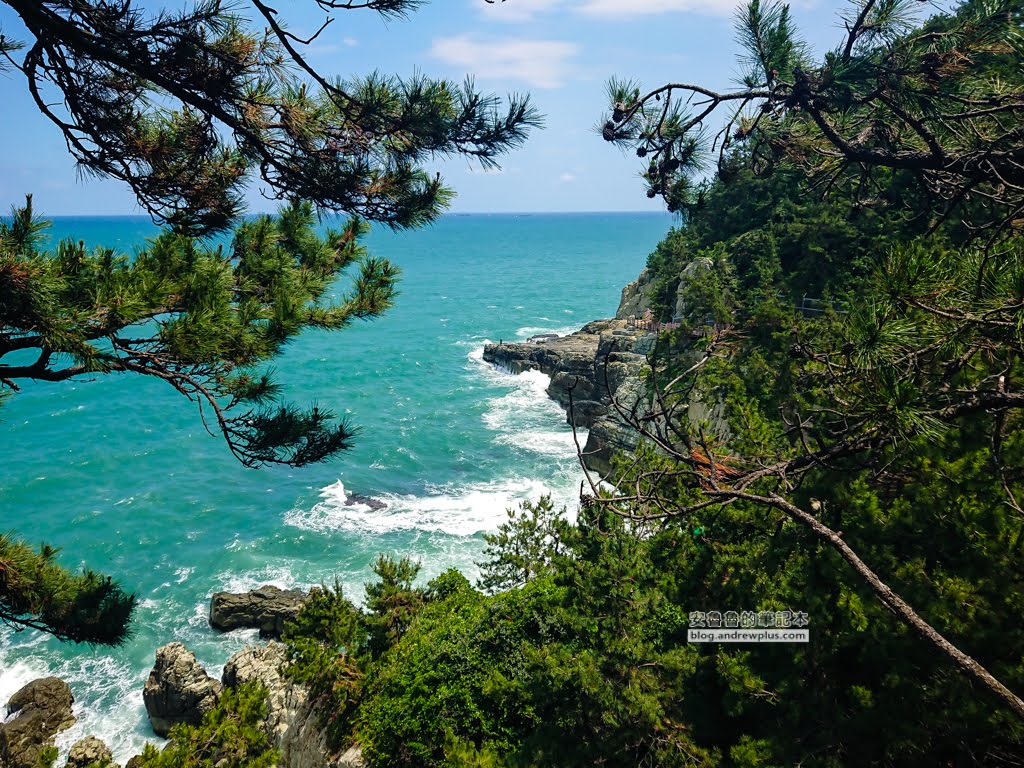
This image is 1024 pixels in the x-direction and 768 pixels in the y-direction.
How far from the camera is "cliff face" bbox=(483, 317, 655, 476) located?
2355 centimetres

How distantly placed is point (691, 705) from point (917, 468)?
11.6 feet

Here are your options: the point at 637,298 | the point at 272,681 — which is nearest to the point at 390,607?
the point at 272,681

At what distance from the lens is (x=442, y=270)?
92.2 meters

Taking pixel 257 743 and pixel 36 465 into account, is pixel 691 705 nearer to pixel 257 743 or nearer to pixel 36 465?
pixel 257 743

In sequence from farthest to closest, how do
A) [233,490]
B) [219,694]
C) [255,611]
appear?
[233,490]
[255,611]
[219,694]

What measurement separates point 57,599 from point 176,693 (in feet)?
34.4

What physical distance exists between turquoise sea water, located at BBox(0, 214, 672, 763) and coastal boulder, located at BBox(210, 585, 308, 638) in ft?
1.10

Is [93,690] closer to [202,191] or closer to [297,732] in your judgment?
[297,732]

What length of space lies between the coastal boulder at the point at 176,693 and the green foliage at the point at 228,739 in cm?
691

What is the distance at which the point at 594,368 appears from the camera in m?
30.3

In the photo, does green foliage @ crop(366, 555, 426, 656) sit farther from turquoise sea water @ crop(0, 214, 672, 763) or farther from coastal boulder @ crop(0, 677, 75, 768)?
coastal boulder @ crop(0, 677, 75, 768)

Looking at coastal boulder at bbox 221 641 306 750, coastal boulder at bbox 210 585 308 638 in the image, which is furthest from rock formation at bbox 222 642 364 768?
coastal boulder at bbox 210 585 308 638

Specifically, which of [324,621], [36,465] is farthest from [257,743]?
[36,465]

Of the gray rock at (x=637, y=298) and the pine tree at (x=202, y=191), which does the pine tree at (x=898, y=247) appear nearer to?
the pine tree at (x=202, y=191)
